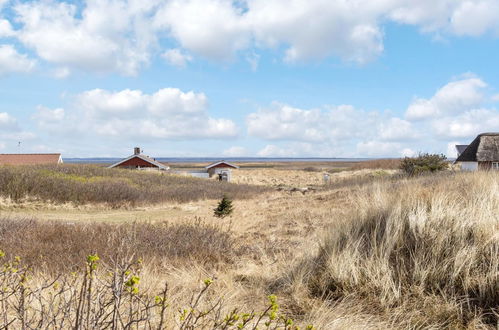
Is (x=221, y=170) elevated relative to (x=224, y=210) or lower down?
elevated

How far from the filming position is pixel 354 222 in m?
6.36

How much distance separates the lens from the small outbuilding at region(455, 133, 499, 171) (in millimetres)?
36750

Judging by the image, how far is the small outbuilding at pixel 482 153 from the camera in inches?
1447

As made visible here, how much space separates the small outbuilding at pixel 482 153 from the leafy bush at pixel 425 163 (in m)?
10.6

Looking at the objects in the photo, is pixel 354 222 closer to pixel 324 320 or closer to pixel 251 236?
pixel 324 320

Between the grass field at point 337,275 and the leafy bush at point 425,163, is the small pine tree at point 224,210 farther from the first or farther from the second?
the leafy bush at point 425,163

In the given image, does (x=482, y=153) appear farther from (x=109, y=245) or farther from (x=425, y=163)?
(x=109, y=245)

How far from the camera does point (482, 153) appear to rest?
1468 inches

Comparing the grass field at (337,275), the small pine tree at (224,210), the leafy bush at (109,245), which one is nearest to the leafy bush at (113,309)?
the grass field at (337,275)

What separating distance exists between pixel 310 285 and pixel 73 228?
6.31 m

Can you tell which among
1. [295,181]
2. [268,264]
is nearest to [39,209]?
[268,264]

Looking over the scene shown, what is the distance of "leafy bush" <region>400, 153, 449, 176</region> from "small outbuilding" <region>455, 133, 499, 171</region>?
10.6 m

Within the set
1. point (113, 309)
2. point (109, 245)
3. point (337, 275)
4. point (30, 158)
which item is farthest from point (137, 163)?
point (113, 309)

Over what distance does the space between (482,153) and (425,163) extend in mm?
14215
